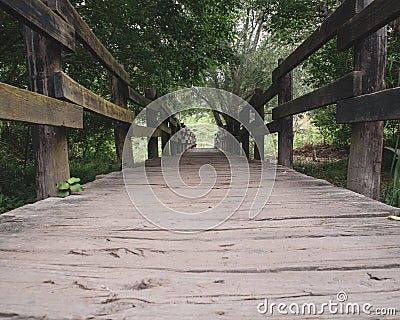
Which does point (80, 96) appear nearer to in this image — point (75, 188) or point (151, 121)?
point (75, 188)

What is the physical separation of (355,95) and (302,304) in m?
1.52

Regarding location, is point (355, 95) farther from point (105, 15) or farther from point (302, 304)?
point (105, 15)

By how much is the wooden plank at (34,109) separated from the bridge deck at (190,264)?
16.6 inches

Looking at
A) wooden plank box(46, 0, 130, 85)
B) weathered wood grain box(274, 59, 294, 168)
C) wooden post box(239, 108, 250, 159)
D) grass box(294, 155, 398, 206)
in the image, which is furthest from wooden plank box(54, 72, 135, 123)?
wooden post box(239, 108, 250, 159)

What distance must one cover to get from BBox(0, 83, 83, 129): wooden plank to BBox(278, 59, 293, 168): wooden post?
229cm

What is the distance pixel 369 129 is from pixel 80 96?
1.74 metres

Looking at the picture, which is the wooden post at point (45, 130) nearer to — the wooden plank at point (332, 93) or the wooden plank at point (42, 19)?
the wooden plank at point (42, 19)

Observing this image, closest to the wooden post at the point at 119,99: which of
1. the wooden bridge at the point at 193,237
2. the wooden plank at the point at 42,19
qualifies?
the wooden bridge at the point at 193,237

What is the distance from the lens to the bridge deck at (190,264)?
28.7 inches

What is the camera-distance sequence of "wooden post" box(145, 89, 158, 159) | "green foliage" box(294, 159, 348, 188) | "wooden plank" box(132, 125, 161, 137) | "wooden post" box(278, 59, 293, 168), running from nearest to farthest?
"wooden post" box(278, 59, 293, 168)
"wooden plank" box(132, 125, 161, 137)
"wooden post" box(145, 89, 158, 159)
"green foliage" box(294, 159, 348, 188)

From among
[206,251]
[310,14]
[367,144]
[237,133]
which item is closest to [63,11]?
[206,251]

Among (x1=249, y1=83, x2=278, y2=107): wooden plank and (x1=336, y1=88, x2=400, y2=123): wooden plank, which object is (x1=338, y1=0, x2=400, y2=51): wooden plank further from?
(x1=249, y1=83, x2=278, y2=107): wooden plank

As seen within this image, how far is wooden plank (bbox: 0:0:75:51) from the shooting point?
4.99ft

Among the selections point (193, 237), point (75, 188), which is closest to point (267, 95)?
point (75, 188)
